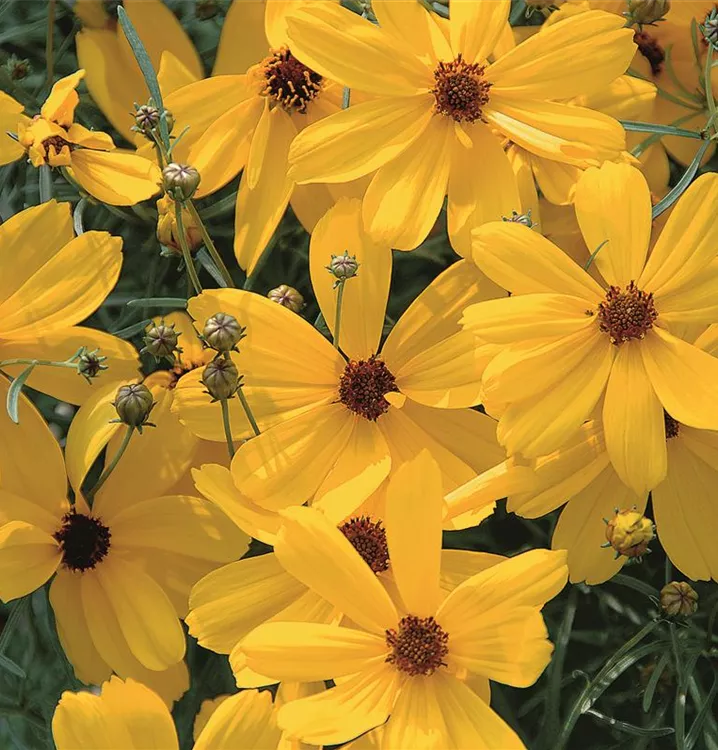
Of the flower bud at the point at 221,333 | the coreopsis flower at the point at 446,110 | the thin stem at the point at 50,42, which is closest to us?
the flower bud at the point at 221,333

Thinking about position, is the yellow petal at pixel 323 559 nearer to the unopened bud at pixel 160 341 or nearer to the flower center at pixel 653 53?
the unopened bud at pixel 160 341

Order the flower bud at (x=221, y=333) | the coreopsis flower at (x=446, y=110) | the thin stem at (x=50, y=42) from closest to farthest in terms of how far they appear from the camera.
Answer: the flower bud at (x=221, y=333) → the coreopsis flower at (x=446, y=110) → the thin stem at (x=50, y=42)

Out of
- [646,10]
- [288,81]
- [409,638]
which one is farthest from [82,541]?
[646,10]

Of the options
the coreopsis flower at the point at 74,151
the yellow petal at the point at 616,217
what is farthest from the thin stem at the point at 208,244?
the yellow petal at the point at 616,217

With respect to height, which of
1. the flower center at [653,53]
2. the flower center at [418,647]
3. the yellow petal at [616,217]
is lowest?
the flower center at [418,647]

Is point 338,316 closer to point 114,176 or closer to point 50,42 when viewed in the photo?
point 114,176

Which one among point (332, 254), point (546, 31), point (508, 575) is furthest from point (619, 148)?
point (508, 575)
